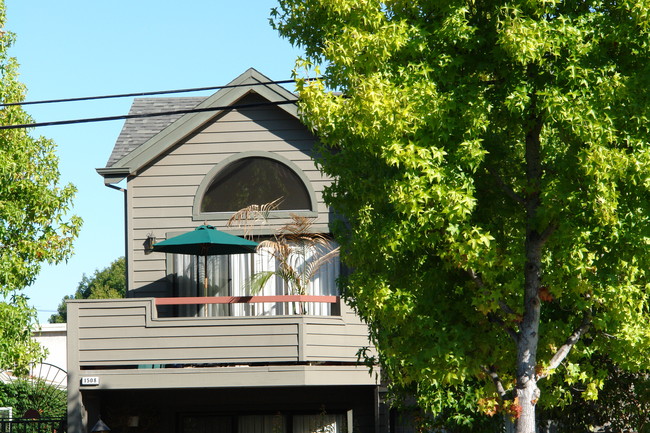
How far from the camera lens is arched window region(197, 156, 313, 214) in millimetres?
18406

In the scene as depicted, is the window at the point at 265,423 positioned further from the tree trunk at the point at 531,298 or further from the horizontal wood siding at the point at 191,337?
the tree trunk at the point at 531,298

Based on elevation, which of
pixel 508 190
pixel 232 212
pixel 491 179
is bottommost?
pixel 508 190

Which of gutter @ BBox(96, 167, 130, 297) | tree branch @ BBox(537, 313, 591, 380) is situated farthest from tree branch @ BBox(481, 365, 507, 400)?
gutter @ BBox(96, 167, 130, 297)

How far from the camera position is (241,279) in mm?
18266

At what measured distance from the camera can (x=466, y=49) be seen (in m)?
10.9

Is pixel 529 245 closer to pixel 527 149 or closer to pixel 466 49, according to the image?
pixel 527 149

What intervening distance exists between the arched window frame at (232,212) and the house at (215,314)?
0.10ft

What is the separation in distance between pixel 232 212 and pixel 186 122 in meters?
2.07

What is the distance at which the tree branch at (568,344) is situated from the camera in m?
10.9

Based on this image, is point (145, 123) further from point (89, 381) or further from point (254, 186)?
point (89, 381)

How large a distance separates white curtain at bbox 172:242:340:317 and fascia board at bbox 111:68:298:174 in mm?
2123

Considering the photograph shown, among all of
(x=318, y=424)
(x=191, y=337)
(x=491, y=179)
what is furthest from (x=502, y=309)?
(x=318, y=424)

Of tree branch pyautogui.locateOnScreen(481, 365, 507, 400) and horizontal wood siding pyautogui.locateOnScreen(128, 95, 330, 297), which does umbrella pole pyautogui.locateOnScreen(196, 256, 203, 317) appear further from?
tree branch pyautogui.locateOnScreen(481, 365, 507, 400)


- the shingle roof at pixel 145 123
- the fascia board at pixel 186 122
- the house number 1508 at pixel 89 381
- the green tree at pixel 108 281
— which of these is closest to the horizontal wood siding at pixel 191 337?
the house number 1508 at pixel 89 381
